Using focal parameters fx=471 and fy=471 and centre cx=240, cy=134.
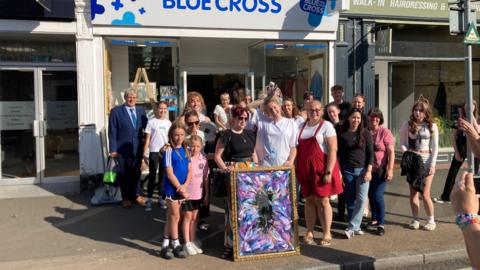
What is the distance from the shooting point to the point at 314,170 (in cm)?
546

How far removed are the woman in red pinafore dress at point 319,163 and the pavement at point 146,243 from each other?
0.51m

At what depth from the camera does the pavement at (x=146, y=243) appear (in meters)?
4.97

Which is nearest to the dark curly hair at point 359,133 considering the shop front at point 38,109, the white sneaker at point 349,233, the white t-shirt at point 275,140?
the white t-shirt at point 275,140

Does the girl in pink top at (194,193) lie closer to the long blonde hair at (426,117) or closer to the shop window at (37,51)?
the long blonde hair at (426,117)

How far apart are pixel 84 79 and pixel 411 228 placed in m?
5.83

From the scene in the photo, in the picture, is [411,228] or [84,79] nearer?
[411,228]

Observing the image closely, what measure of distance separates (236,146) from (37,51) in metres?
5.08

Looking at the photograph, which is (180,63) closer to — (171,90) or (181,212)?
(171,90)

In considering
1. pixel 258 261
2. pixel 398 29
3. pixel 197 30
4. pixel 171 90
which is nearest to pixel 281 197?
pixel 258 261

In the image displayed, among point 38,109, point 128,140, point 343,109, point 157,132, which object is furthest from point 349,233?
point 38,109

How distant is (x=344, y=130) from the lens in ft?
19.9

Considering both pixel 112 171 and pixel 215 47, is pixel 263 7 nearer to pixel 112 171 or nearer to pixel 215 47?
pixel 215 47

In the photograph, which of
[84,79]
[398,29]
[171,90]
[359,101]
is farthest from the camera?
[398,29]

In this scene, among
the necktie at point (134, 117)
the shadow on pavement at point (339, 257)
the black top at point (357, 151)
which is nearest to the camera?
the shadow on pavement at point (339, 257)
